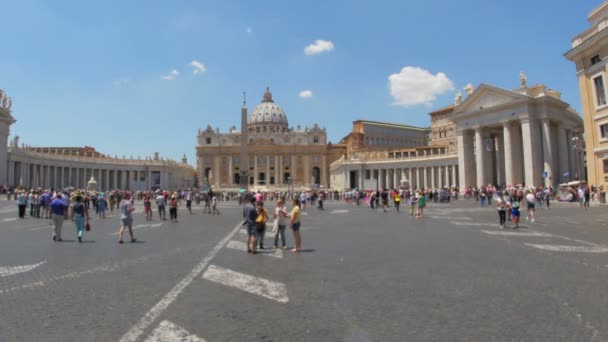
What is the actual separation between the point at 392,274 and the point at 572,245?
5866 millimetres

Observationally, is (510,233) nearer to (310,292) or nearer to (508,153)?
(310,292)

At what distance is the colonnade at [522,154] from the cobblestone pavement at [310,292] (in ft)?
105

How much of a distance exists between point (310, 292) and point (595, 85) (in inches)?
1210

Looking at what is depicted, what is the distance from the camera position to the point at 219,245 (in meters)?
11.4

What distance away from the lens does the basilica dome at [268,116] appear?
130 metres

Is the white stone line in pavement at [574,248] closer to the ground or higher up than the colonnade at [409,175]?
closer to the ground

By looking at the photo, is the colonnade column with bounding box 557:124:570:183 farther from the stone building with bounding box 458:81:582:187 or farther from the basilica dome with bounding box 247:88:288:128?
the basilica dome with bounding box 247:88:288:128

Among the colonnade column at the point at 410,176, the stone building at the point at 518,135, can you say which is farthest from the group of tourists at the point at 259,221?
the colonnade column at the point at 410,176

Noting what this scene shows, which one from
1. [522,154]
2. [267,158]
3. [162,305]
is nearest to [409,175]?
[522,154]

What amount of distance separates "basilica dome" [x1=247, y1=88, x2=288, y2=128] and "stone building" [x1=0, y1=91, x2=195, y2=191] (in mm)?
30555

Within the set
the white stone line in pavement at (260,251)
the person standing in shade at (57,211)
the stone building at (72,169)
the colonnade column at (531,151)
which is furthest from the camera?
the stone building at (72,169)

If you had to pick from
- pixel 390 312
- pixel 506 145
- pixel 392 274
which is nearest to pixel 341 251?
pixel 392 274

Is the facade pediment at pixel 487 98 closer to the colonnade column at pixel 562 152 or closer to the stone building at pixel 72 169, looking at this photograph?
the colonnade column at pixel 562 152

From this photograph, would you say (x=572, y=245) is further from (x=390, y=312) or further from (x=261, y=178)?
(x=261, y=178)
